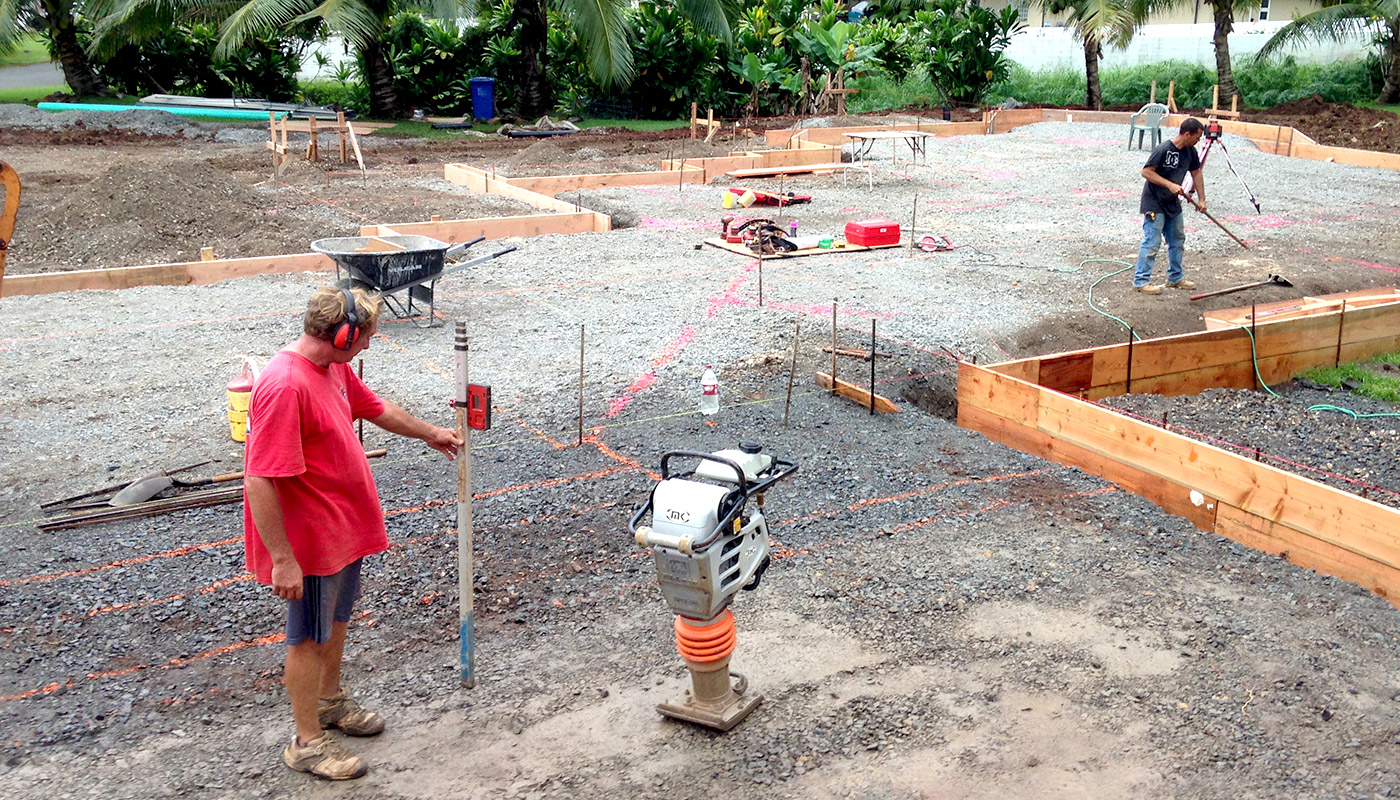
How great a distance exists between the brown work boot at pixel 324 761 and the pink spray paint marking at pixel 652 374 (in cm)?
364

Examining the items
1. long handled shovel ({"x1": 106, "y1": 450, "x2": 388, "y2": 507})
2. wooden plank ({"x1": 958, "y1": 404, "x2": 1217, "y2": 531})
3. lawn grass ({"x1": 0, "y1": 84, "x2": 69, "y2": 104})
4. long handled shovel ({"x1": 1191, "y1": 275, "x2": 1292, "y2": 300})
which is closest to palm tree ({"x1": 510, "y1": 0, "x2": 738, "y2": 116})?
lawn grass ({"x1": 0, "y1": 84, "x2": 69, "y2": 104})

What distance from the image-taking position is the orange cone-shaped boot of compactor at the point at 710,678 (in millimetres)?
3492

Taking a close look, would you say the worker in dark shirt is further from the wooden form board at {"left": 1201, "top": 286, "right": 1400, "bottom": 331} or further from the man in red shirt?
the man in red shirt

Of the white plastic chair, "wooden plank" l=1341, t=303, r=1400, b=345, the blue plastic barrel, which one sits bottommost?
"wooden plank" l=1341, t=303, r=1400, b=345

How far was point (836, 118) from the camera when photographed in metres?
25.0

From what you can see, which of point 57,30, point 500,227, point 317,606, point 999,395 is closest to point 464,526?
point 317,606

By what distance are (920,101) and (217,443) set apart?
2683 centimetres

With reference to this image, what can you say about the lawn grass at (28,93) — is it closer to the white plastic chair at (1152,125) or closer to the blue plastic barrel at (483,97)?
the blue plastic barrel at (483,97)

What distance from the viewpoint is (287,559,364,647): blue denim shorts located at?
3262 mm

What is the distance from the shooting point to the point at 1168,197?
9.75 meters

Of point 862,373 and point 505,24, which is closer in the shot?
point 862,373

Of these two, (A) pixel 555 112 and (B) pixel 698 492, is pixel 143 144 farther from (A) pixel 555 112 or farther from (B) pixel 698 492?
(B) pixel 698 492

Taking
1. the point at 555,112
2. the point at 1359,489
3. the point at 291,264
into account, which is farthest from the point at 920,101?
the point at 1359,489

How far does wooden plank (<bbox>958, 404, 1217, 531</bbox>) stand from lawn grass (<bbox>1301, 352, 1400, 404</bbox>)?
3.06 m
